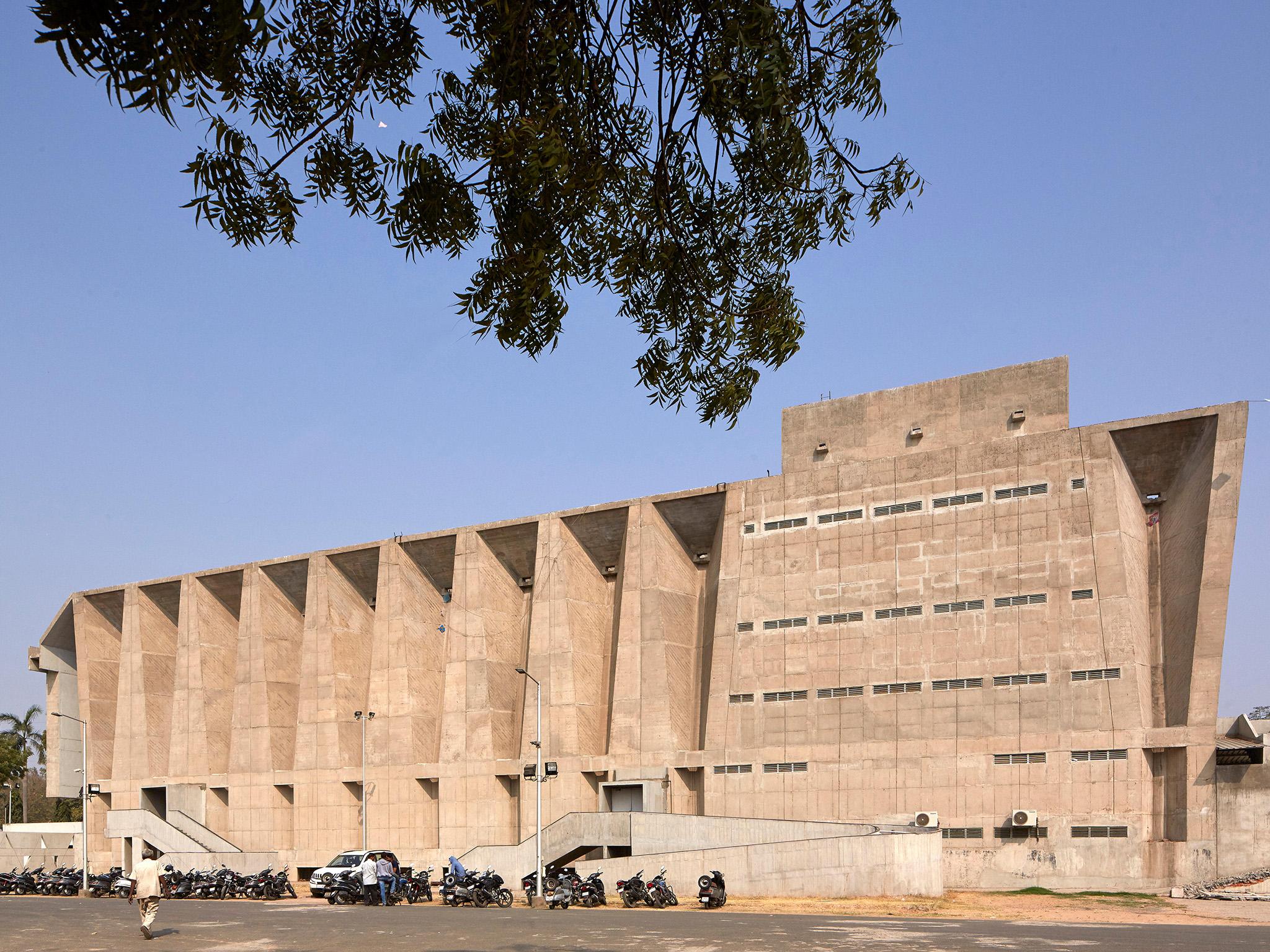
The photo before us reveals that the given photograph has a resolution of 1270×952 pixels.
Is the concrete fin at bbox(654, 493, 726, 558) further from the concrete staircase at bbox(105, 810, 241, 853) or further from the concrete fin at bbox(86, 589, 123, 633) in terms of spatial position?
the concrete fin at bbox(86, 589, 123, 633)

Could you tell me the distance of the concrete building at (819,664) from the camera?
161 feet

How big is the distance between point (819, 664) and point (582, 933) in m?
28.8

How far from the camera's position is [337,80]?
864cm

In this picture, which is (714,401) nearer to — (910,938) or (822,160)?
(822,160)

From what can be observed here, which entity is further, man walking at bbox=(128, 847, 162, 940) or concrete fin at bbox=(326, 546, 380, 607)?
concrete fin at bbox=(326, 546, 380, 607)

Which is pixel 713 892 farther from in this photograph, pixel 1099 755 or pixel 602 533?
pixel 602 533

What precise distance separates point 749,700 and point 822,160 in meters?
49.9

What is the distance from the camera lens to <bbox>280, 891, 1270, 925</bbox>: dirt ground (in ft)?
114

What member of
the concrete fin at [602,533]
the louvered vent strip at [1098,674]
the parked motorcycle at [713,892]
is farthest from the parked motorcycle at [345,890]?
the louvered vent strip at [1098,674]

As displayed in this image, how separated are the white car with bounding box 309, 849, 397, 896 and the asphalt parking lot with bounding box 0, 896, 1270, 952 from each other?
25.3ft

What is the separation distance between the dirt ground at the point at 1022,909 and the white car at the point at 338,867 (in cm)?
653

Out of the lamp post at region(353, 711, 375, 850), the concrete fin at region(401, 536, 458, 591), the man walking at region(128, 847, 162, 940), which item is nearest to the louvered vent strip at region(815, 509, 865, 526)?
the concrete fin at region(401, 536, 458, 591)

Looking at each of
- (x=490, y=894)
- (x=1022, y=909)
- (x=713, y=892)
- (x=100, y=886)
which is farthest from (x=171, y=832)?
(x=1022, y=909)

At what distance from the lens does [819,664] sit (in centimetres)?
5588
